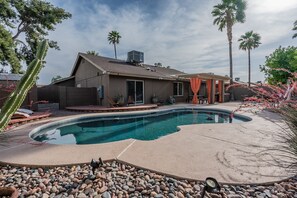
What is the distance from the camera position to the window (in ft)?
56.7

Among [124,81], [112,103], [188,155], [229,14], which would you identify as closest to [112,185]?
[188,155]

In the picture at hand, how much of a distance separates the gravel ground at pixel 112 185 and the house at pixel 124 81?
8.99m

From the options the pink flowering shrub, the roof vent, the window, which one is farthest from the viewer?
the window

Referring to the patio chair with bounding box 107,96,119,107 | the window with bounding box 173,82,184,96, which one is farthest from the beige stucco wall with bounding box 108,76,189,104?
the window with bounding box 173,82,184,96

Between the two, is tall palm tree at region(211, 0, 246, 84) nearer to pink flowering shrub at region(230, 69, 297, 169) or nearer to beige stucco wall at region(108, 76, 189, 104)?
beige stucco wall at region(108, 76, 189, 104)

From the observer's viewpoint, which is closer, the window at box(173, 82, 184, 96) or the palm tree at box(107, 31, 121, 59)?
the window at box(173, 82, 184, 96)

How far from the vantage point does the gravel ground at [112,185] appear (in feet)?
7.12

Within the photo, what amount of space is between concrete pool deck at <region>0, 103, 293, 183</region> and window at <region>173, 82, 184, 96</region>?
12.8 m

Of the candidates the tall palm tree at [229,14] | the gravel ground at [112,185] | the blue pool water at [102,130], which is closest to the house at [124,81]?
the blue pool water at [102,130]

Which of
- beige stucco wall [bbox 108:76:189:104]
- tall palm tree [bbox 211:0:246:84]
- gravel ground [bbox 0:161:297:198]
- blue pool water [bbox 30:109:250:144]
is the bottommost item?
blue pool water [bbox 30:109:250:144]

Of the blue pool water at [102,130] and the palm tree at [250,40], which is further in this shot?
the palm tree at [250,40]

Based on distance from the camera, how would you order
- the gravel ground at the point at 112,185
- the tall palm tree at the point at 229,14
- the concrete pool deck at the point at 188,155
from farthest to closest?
the tall palm tree at the point at 229,14 < the concrete pool deck at the point at 188,155 < the gravel ground at the point at 112,185

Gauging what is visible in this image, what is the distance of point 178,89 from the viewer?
17.7 m

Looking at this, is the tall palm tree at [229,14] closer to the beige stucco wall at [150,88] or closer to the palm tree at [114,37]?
the beige stucco wall at [150,88]
